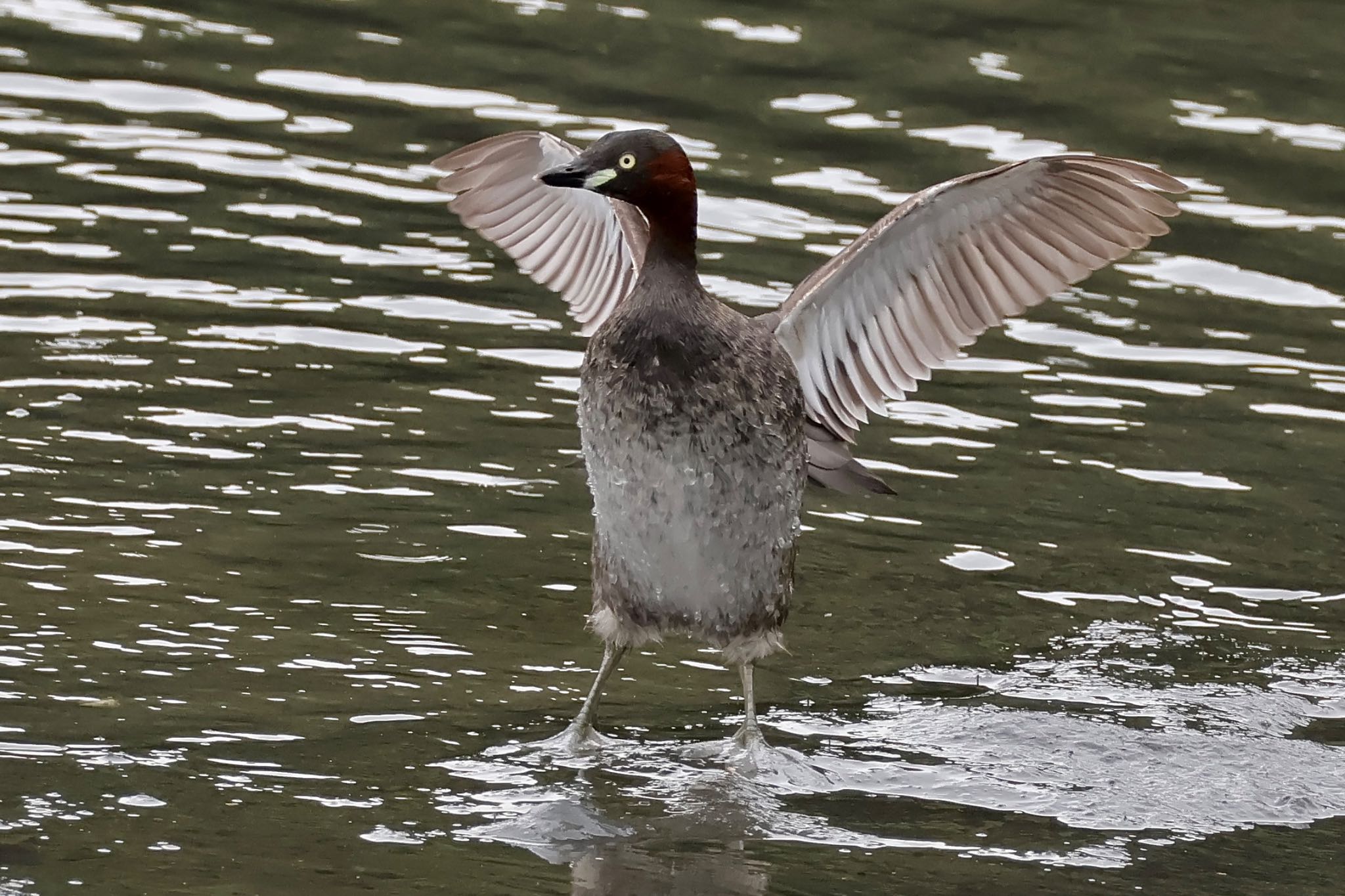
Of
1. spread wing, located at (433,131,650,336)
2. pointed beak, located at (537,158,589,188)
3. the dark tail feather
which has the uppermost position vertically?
pointed beak, located at (537,158,589,188)

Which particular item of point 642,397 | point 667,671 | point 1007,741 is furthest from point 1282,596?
point 642,397

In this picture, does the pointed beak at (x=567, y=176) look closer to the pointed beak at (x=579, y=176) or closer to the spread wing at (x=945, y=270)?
the pointed beak at (x=579, y=176)

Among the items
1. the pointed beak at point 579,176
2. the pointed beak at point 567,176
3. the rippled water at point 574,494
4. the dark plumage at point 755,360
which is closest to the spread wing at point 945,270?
the dark plumage at point 755,360

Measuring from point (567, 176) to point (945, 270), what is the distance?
→ 6.57 ft

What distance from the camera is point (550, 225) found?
955 centimetres

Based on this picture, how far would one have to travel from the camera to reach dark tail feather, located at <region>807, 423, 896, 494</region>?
26.9 feet

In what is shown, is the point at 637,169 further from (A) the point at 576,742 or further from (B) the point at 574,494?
(B) the point at 574,494

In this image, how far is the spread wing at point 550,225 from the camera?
9.45 metres

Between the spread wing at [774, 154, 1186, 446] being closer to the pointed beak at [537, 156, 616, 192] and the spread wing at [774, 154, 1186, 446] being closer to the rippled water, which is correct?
the rippled water

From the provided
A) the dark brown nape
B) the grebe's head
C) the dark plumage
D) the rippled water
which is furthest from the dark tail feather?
the grebe's head

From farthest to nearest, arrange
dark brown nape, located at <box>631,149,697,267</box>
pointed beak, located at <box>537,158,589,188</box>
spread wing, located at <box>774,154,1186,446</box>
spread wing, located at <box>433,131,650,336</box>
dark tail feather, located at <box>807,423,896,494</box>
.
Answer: spread wing, located at <box>433,131,650,336</box> → dark tail feather, located at <box>807,423,896,494</box> → spread wing, located at <box>774,154,1186,446</box> → dark brown nape, located at <box>631,149,697,267</box> → pointed beak, located at <box>537,158,589,188</box>

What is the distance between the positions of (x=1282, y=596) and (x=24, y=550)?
5017 mm

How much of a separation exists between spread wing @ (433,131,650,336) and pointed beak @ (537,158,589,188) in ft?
7.78

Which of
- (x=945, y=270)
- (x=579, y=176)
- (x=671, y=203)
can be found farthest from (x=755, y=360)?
(x=945, y=270)
